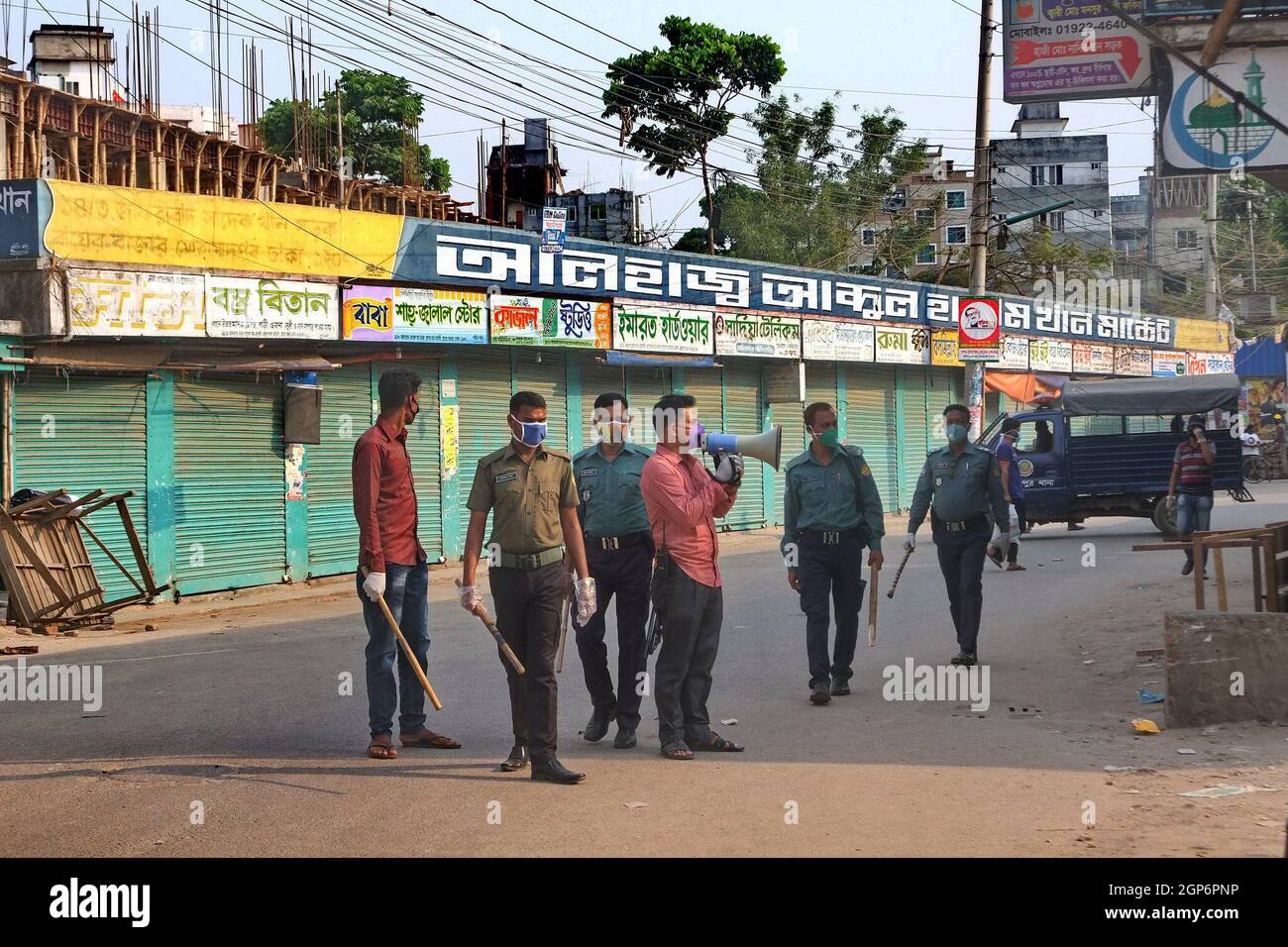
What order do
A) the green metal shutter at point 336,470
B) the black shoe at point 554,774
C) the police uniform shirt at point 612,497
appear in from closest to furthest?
the black shoe at point 554,774, the police uniform shirt at point 612,497, the green metal shutter at point 336,470

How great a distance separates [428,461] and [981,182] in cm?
1085

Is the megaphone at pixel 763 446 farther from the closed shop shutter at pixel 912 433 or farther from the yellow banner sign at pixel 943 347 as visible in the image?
the yellow banner sign at pixel 943 347

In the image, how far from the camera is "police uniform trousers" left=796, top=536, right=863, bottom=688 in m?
9.41

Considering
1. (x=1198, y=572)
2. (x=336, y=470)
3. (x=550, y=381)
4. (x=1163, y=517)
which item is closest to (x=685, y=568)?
(x=1198, y=572)

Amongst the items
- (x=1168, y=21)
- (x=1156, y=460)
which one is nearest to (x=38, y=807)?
(x=1168, y=21)

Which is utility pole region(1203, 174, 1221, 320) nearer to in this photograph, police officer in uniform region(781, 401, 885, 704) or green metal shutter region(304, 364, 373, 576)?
green metal shutter region(304, 364, 373, 576)

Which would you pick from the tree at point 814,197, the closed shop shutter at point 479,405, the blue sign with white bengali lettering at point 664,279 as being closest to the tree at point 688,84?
the tree at point 814,197

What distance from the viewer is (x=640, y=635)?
8031 millimetres

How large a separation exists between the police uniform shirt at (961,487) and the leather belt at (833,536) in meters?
1.03

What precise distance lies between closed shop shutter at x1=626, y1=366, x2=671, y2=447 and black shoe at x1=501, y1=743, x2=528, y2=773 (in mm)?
16601

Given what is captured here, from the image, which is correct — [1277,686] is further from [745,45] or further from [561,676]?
[745,45]

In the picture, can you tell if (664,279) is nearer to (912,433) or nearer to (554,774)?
(912,433)

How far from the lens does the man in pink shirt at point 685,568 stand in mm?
7723

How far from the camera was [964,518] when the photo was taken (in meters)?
10.5
